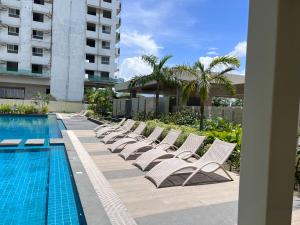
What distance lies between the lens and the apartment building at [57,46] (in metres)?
47.7

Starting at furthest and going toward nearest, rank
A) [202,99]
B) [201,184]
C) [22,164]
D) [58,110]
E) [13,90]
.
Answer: [13,90], [58,110], [202,99], [22,164], [201,184]

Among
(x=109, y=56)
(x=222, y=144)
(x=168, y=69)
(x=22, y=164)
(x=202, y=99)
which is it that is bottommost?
(x=22, y=164)

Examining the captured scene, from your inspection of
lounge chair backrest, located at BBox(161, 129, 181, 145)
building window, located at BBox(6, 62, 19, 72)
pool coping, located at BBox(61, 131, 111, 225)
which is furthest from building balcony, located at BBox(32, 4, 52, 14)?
pool coping, located at BBox(61, 131, 111, 225)

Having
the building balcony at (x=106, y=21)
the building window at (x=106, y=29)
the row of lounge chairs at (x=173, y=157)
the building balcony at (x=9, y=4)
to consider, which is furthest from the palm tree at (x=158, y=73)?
the building balcony at (x=9, y=4)

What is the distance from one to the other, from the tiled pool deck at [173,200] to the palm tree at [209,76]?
6.58m

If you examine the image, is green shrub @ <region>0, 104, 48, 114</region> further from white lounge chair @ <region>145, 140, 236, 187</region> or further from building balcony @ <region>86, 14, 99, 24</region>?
white lounge chair @ <region>145, 140, 236, 187</region>

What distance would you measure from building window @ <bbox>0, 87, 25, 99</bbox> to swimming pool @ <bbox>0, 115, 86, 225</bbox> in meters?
40.3

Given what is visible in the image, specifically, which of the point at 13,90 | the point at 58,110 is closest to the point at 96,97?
the point at 58,110

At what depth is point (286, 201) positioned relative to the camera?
1.97m

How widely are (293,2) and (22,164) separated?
9209 mm

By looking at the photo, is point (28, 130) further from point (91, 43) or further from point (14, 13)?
point (91, 43)

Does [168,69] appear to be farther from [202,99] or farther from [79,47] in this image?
[79,47]

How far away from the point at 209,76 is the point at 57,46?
4286 centimetres

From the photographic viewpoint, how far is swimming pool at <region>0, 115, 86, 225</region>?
5402 millimetres
